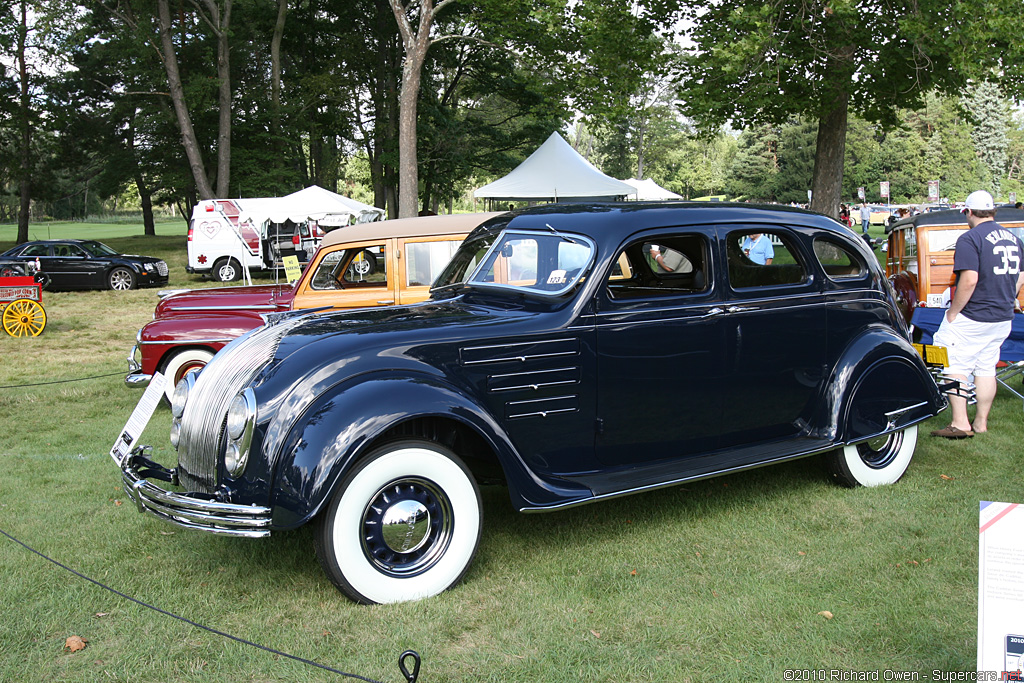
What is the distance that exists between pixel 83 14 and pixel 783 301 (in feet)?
106

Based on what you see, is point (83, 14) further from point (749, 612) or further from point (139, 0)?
point (749, 612)

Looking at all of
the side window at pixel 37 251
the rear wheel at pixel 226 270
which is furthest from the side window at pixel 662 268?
the side window at pixel 37 251

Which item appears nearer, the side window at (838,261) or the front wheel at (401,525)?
the front wheel at (401,525)

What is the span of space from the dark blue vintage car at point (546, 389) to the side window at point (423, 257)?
7.92ft

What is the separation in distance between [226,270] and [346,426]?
2260 cm

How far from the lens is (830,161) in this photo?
67.3ft

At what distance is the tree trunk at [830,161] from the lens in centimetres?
2036

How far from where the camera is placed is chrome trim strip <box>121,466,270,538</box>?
355cm

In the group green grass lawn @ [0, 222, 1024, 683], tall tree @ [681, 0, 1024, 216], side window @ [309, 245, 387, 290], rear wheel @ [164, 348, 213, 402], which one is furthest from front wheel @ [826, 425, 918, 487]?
tall tree @ [681, 0, 1024, 216]

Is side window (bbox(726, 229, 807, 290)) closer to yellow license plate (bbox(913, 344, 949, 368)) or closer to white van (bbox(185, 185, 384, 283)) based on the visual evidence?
yellow license plate (bbox(913, 344, 949, 368))

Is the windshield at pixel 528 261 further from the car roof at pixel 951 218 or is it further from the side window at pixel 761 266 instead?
the car roof at pixel 951 218

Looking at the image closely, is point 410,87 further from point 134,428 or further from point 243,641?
point 243,641

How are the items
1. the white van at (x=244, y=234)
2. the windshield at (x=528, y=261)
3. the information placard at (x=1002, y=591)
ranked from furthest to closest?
the white van at (x=244, y=234), the windshield at (x=528, y=261), the information placard at (x=1002, y=591)

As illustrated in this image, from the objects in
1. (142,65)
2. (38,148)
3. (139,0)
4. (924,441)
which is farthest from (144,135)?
(924,441)
